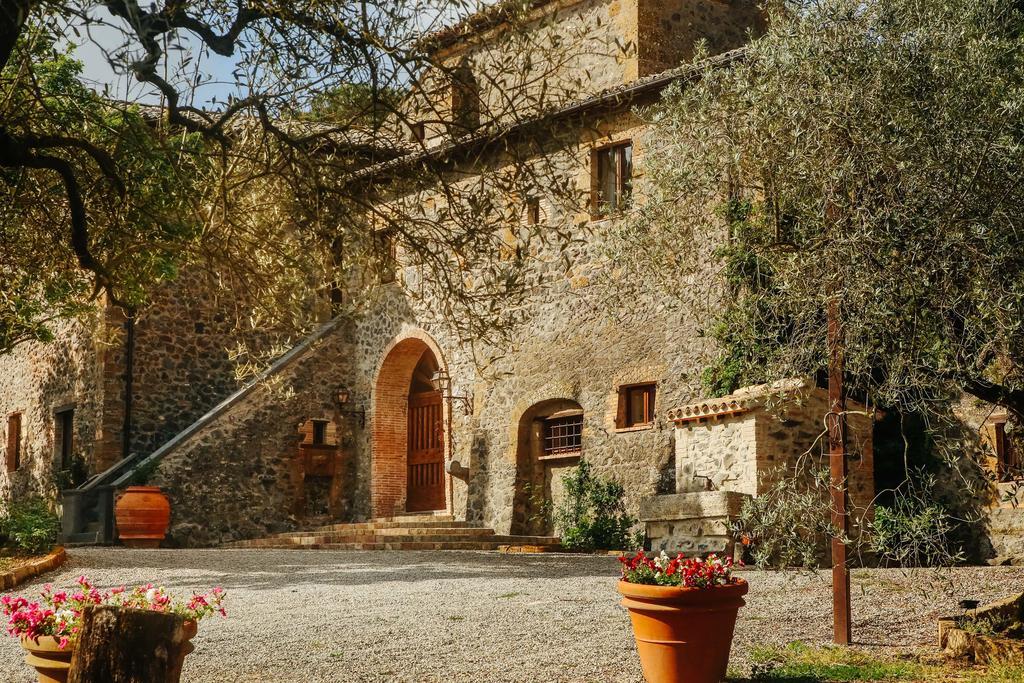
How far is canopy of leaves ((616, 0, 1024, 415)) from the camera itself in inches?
246

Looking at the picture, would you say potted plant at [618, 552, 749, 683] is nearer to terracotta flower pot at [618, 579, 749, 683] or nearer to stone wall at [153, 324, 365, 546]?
terracotta flower pot at [618, 579, 749, 683]

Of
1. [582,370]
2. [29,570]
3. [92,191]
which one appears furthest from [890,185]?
[582,370]

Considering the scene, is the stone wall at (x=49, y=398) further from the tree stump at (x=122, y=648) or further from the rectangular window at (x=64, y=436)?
the tree stump at (x=122, y=648)

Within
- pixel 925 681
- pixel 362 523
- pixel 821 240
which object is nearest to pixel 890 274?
pixel 821 240

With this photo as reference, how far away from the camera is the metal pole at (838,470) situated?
6.60 metres

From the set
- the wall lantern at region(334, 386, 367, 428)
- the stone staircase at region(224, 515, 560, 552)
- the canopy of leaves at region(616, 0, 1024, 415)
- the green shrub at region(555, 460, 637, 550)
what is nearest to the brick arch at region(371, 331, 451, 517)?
the wall lantern at region(334, 386, 367, 428)

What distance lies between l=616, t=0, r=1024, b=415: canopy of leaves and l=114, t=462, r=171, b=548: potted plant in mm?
10872

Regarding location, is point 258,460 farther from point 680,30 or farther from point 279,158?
point 279,158

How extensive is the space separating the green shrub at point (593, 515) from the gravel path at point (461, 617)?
99.4 inches

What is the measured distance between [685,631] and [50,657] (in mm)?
3086

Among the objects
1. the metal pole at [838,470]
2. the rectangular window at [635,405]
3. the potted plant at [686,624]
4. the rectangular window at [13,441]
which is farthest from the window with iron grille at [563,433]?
the rectangular window at [13,441]

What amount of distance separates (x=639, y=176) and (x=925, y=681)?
10.2 metres

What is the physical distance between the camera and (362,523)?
59.6 feet

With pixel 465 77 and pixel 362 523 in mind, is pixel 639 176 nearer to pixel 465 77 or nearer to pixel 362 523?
pixel 362 523
